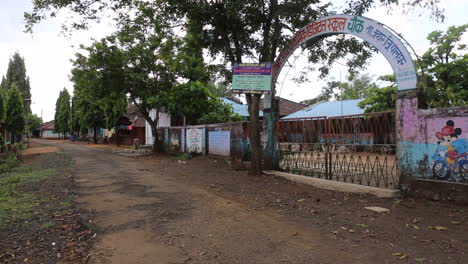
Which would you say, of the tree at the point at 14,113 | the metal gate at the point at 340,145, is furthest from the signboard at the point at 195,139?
the tree at the point at 14,113

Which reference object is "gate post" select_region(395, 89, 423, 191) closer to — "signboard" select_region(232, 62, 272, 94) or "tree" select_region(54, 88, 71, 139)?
"signboard" select_region(232, 62, 272, 94)

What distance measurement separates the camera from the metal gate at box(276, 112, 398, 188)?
22.4ft

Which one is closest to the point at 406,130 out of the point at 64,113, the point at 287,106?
the point at 287,106

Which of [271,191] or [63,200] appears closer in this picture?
[63,200]

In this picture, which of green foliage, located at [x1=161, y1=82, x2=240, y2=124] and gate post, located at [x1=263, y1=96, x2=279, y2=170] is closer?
gate post, located at [x1=263, y1=96, x2=279, y2=170]

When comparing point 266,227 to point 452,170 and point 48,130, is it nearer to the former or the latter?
point 452,170

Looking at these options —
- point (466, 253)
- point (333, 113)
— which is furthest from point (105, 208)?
point (333, 113)

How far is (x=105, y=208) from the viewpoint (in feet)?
19.0

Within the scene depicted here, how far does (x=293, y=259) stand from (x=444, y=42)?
17239 millimetres

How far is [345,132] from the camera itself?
7.40 metres

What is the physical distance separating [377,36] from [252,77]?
137 inches

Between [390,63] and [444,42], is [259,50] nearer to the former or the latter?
[390,63]

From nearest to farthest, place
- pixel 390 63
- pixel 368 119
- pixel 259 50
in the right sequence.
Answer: pixel 390 63 → pixel 368 119 → pixel 259 50

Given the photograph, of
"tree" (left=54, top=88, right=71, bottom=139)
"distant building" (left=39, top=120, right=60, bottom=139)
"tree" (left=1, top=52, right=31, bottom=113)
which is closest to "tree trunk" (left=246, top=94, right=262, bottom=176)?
"tree" (left=1, top=52, right=31, bottom=113)
